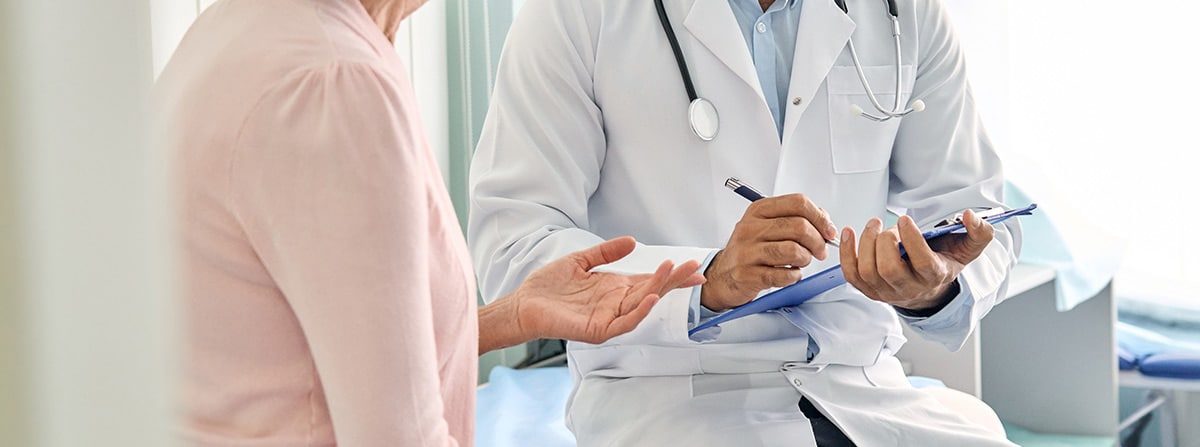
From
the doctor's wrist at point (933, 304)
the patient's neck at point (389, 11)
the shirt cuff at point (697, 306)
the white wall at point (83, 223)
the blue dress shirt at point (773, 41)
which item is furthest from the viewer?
the blue dress shirt at point (773, 41)

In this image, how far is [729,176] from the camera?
1.39m

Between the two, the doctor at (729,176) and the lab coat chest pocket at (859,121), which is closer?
the doctor at (729,176)

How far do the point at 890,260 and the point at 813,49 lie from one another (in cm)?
37

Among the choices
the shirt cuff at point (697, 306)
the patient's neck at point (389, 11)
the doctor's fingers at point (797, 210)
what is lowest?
the shirt cuff at point (697, 306)

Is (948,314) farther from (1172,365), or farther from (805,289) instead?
(1172,365)

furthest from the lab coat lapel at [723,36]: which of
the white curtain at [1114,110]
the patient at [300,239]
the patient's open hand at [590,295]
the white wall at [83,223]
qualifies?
the white curtain at [1114,110]

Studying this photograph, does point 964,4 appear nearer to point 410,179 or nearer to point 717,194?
point 717,194

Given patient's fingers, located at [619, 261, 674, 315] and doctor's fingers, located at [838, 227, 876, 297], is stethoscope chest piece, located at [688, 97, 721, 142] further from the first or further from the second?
patient's fingers, located at [619, 261, 674, 315]

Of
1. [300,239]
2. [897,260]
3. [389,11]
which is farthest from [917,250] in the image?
[300,239]

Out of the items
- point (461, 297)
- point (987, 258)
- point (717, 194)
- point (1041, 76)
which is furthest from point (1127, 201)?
point (461, 297)

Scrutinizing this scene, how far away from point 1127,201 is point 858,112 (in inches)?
74.6

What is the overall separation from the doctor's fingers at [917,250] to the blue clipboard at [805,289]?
0.01 metres

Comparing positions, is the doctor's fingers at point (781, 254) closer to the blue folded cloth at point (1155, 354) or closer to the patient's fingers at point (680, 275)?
the patient's fingers at point (680, 275)

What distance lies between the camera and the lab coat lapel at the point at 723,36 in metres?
1.38
